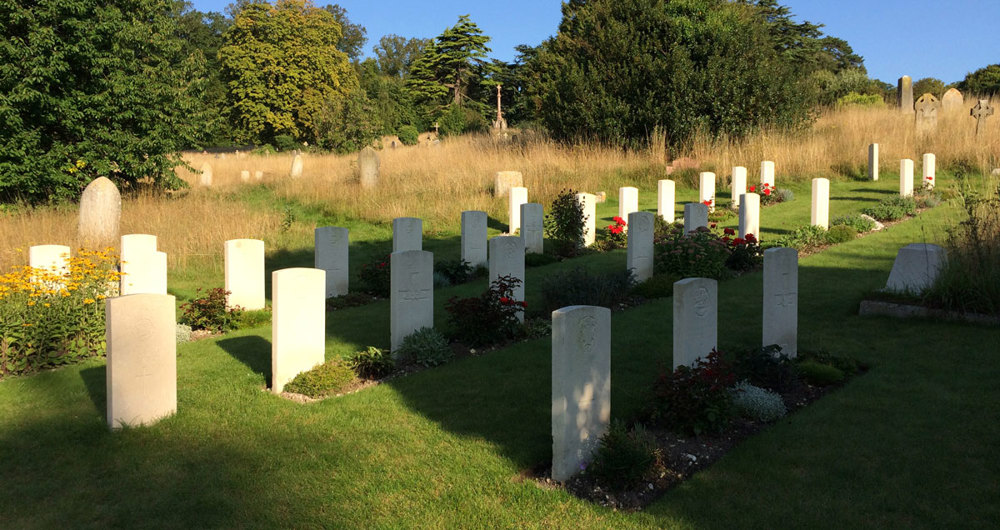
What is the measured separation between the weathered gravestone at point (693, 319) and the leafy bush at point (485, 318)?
8.64ft

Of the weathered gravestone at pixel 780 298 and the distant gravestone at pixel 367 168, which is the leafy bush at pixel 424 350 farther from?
the distant gravestone at pixel 367 168

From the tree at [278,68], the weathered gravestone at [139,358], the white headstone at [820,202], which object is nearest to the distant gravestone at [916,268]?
the white headstone at [820,202]

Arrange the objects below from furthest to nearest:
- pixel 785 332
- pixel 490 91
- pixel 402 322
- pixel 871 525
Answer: pixel 490 91 < pixel 402 322 < pixel 785 332 < pixel 871 525

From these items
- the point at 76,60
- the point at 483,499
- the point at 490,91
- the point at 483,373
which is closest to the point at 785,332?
the point at 483,373

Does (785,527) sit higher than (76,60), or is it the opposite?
(76,60)

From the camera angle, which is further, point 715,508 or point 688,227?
point 688,227

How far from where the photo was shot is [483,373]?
7121 mm

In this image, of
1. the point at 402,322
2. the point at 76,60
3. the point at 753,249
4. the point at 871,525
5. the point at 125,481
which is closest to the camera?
the point at 871,525

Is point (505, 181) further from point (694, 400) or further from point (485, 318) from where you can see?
point (694, 400)

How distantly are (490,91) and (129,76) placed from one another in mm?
39612

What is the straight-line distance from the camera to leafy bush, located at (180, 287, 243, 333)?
9.63 meters

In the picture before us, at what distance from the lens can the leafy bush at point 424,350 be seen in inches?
298

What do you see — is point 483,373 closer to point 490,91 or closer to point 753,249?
point 753,249

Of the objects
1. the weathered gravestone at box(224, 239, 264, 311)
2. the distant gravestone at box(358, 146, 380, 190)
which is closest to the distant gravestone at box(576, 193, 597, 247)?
the weathered gravestone at box(224, 239, 264, 311)
